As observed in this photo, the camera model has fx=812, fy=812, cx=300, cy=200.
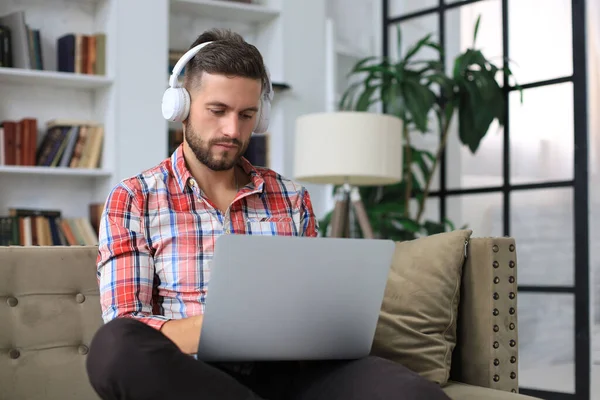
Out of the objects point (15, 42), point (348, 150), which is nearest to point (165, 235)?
point (348, 150)

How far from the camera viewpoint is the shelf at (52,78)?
348 centimetres

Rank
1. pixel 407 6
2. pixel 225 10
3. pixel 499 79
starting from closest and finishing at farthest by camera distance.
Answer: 1. pixel 499 79
2. pixel 225 10
3. pixel 407 6

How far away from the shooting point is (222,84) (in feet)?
5.58

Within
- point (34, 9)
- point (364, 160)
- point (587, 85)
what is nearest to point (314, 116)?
point (364, 160)

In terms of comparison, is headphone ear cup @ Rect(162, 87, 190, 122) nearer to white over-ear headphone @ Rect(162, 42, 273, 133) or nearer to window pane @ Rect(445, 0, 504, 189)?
white over-ear headphone @ Rect(162, 42, 273, 133)

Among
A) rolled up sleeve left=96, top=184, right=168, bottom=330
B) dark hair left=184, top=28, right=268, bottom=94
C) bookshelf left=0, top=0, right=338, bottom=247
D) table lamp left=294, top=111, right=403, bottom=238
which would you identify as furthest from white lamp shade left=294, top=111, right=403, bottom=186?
rolled up sleeve left=96, top=184, right=168, bottom=330

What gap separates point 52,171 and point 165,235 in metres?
2.01

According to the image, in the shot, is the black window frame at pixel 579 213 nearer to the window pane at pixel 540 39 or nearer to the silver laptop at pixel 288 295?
the window pane at pixel 540 39

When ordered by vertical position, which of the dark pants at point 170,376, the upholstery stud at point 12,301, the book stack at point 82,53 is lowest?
the dark pants at point 170,376

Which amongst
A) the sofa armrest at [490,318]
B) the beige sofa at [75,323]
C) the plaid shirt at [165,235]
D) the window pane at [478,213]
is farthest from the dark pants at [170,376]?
the window pane at [478,213]

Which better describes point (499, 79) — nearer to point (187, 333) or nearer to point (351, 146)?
point (351, 146)

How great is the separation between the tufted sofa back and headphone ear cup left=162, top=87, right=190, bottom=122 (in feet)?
1.28

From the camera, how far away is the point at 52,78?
357cm

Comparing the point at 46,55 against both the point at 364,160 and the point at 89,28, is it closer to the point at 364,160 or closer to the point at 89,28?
the point at 89,28
